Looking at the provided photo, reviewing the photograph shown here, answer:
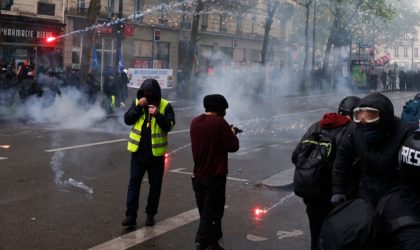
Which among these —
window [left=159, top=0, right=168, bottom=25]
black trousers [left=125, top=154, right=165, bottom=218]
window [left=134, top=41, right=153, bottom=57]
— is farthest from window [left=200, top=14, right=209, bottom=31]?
black trousers [left=125, top=154, right=165, bottom=218]

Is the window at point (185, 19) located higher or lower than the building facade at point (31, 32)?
higher

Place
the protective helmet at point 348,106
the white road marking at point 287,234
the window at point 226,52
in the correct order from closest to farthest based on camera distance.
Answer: the protective helmet at point 348,106 → the white road marking at point 287,234 → the window at point 226,52

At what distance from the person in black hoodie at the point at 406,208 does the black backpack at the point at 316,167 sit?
1.11 meters

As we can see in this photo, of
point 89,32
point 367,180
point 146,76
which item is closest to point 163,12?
point 146,76

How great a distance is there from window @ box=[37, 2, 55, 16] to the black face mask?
2539 cm

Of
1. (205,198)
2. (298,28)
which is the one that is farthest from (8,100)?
(298,28)

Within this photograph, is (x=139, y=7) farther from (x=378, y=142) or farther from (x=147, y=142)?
(x=378, y=142)

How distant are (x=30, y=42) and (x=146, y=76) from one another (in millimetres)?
7303

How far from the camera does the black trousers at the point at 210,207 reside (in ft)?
15.7

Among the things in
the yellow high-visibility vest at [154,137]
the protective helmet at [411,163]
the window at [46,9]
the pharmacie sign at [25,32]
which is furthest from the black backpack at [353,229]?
the window at [46,9]

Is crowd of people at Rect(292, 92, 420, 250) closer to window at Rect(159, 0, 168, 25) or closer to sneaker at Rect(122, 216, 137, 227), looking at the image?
sneaker at Rect(122, 216, 137, 227)

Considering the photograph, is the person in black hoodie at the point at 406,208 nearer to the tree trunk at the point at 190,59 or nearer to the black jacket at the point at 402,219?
the black jacket at the point at 402,219

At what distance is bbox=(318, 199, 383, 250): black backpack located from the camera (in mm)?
2672

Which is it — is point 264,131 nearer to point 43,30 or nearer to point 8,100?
point 8,100
